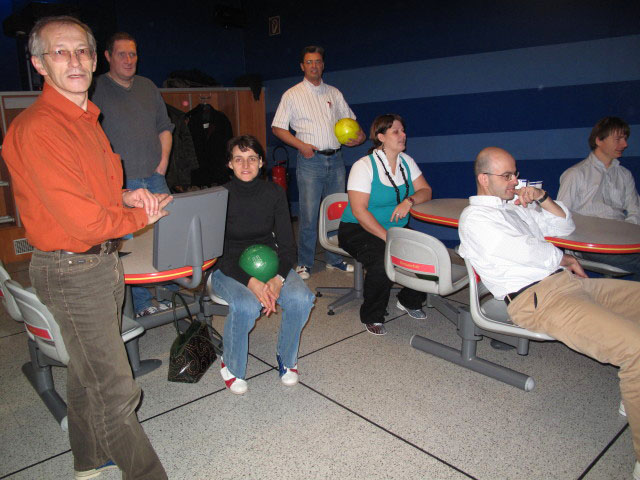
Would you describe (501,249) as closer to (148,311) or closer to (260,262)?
(260,262)

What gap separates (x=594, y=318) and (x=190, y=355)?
1929 mm

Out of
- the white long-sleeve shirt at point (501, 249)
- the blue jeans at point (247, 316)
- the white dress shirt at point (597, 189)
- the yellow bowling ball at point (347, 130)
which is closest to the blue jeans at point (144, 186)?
the blue jeans at point (247, 316)

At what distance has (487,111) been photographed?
479 cm

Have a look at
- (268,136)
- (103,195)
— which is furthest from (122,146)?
(268,136)

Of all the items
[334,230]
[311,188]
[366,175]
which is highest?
[366,175]

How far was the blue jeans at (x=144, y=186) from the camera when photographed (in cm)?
340

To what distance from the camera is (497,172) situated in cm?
240

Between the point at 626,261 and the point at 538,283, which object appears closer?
the point at 538,283


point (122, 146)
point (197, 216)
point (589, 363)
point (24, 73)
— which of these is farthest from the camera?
point (24, 73)

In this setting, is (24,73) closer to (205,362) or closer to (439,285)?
(205,362)

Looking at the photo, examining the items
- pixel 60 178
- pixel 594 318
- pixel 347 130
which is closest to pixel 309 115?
pixel 347 130

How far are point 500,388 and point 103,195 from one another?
215 centimetres

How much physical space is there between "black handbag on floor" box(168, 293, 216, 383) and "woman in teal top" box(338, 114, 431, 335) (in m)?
1.16

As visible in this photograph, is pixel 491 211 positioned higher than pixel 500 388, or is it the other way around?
pixel 491 211
